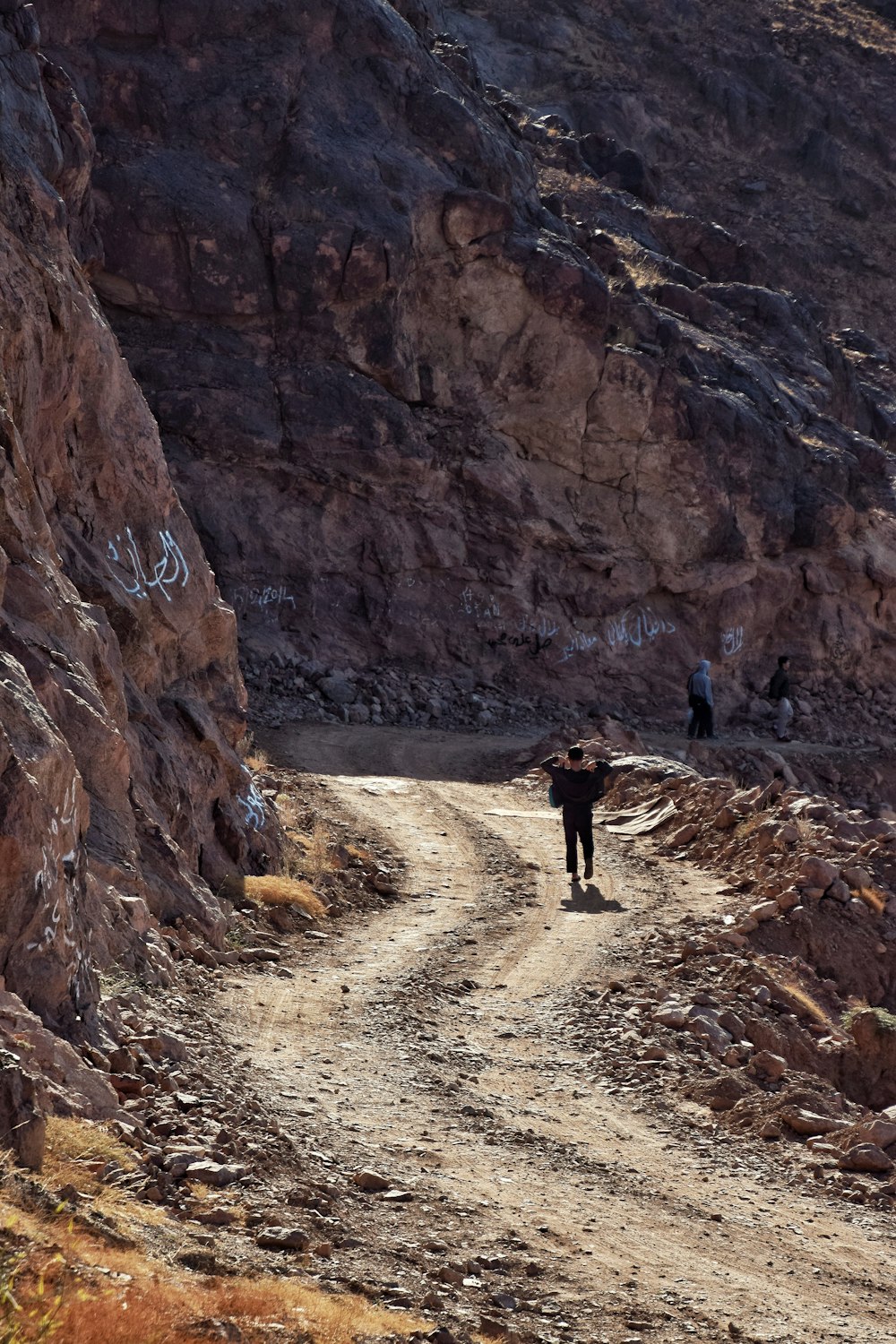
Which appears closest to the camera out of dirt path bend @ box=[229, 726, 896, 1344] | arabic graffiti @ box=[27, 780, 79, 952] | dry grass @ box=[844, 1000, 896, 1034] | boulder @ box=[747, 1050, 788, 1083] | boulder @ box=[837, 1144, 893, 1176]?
dirt path bend @ box=[229, 726, 896, 1344]

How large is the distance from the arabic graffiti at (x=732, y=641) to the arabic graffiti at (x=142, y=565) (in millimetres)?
18819

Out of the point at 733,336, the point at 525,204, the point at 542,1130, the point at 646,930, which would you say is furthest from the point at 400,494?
the point at 542,1130

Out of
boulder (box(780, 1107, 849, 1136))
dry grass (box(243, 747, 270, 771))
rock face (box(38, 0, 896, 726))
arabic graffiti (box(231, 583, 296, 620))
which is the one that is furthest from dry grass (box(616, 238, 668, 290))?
boulder (box(780, 1107, 849, 1136))

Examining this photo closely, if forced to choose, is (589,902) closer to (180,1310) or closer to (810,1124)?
(810,1124)

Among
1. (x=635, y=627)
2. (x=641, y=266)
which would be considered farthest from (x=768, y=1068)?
(x=641, y=266)

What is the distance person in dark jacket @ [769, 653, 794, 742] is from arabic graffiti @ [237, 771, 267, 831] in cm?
1711

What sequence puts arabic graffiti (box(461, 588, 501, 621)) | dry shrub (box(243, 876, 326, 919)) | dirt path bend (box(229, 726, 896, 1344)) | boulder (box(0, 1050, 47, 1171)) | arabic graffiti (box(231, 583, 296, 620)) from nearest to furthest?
boulder (box(0, 1050, 47, 1171)) < dirt path bend (box(229, 726, 896, 1344)) < dry shrub (box(243, 876, 326, 919)) < arabic graffiti (box(231, 583, 296, 620)) < arabic graffiti (box(461, 588, 501, 621))

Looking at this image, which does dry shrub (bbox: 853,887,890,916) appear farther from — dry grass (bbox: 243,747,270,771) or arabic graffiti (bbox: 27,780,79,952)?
arabic graffiti (bbox: 27,780,79,952)

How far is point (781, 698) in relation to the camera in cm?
2902

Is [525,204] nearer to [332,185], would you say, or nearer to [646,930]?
[332,185]

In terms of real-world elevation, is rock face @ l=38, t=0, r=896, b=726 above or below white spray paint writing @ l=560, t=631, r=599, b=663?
above

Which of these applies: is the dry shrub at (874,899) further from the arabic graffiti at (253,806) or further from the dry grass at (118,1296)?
the dry grass at (118,1296)

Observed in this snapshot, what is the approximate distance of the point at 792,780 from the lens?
77.7 ft

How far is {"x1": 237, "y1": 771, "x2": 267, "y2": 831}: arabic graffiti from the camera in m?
13.1
